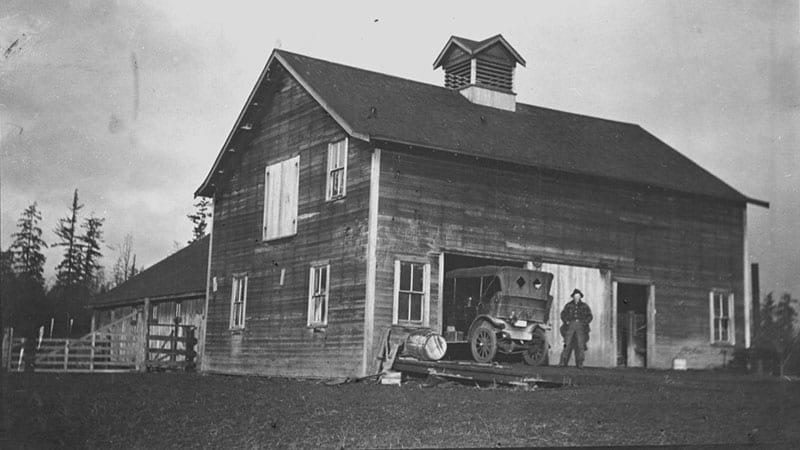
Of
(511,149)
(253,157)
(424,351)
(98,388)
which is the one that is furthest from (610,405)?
(253,157)

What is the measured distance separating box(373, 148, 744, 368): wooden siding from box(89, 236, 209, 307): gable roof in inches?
560

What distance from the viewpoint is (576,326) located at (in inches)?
939

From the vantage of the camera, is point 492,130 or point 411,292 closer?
point 411,292

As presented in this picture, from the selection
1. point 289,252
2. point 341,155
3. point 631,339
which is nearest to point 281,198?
point 289,252

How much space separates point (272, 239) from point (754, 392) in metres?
15.0

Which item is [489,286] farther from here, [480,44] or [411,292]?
[480,44]

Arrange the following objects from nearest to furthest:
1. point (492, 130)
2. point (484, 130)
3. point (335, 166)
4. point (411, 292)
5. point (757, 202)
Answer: point (411, 292) < point (335, 166) < point (484, 130) < point (492, 130) < point (757, 202)

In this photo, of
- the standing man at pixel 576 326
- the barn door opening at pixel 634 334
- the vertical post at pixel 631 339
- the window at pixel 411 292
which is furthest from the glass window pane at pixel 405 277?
the vertical post at pixel 631 339

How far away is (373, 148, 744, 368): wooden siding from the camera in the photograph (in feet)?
77.3

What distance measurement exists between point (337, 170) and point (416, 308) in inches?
174

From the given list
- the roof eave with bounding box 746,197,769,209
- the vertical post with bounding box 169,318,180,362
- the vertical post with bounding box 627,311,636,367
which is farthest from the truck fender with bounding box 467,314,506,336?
the vertical post with bounding box 169,318,180,362

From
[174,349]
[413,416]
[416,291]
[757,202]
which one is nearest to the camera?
[413,416]

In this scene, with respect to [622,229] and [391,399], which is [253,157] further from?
[391,399]

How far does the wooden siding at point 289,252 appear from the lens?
23.7 m
